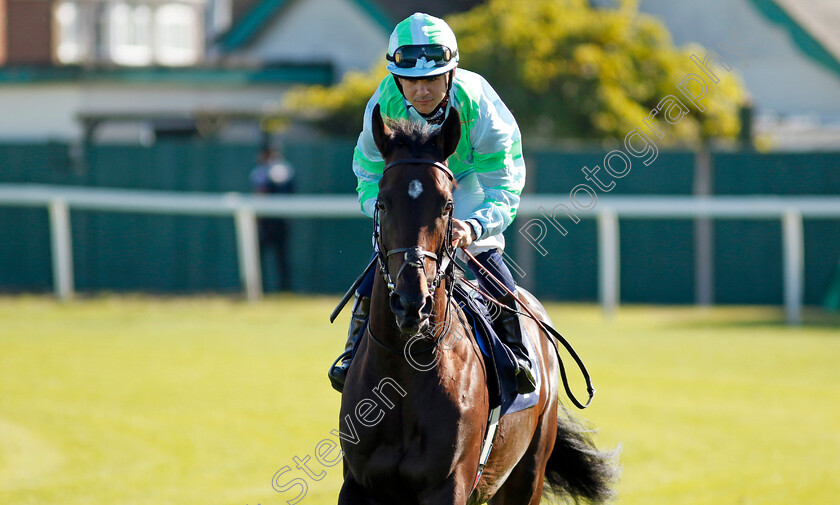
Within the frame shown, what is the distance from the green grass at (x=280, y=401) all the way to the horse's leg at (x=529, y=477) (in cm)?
55

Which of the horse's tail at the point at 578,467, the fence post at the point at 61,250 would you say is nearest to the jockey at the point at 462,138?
the horse's tail at the point at 578,467

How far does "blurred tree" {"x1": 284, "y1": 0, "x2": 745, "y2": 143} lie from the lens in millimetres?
16281

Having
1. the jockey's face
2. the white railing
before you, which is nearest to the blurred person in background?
the white railing

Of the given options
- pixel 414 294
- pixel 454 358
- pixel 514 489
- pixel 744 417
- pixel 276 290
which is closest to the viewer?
pixel 414 294

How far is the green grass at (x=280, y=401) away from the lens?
673cm

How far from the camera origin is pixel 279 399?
897cm

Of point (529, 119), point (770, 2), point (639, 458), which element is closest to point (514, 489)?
point (639, 458)

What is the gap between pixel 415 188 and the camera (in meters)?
3.60

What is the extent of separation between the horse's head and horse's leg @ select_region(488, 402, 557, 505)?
1311mm

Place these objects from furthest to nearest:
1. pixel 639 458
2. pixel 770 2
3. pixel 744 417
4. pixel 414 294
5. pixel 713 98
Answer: pixel 770 2 → pixel 713 98 → pixel 744 417 → pixel 639 458 → pixel 414 294

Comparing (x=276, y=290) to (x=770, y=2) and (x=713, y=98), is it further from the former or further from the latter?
(x=770, y=2)

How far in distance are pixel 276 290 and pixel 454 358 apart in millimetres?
11184

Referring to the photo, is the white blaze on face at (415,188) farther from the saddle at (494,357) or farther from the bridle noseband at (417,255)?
the saddle at (494,357)

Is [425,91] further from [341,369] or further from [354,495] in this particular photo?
[354,495]
